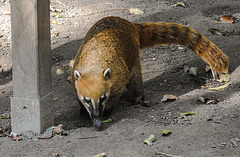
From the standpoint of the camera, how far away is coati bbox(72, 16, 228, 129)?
4.18m

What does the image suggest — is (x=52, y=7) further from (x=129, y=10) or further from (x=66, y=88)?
(x=66, y=88)

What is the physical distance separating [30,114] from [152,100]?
5.64 ft

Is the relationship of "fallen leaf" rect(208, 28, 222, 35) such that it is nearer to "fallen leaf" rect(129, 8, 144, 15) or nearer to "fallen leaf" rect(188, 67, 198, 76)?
"fallen leaf" rect(188, 67, 198, 76)

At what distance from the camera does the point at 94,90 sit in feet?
13.5

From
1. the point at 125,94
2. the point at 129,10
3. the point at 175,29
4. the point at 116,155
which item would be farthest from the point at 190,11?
the point at 116,155

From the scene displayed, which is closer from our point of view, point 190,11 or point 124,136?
point 124,136

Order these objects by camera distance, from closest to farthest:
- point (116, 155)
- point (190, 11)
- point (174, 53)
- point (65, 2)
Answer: point (116, 155) < point (174, 53) < point (190, 11) < point (65, 2)

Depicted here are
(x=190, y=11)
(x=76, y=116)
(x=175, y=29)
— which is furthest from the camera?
(x=190, y=11)

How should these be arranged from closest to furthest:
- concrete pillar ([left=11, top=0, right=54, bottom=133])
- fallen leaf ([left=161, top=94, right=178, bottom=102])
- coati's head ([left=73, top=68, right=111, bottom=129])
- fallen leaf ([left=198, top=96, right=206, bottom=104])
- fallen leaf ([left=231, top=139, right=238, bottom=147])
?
1. fallen leaf ([left=231, top=139, right=238, bottom=147])
2. concrete pillar ([left=11, top=0, right=54, bottom=133])
3. coati's head ([left=73, top=68, right=111, bottom=129])
4. fallen leaf ([left=198, top=96, right=206, bottom=104])
5. fallen leaf ([left=161, top=94, right=178, bottom=102])

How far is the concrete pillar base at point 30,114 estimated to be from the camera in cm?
362

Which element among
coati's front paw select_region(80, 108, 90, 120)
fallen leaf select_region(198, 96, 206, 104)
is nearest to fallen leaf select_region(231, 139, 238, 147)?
fallen leaf select_region(198, 96, 206, 104)

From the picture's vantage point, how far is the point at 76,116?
15.1 feet

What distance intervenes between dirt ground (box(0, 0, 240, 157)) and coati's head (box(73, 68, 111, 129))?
0.23 m

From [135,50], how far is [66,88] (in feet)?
3.85
